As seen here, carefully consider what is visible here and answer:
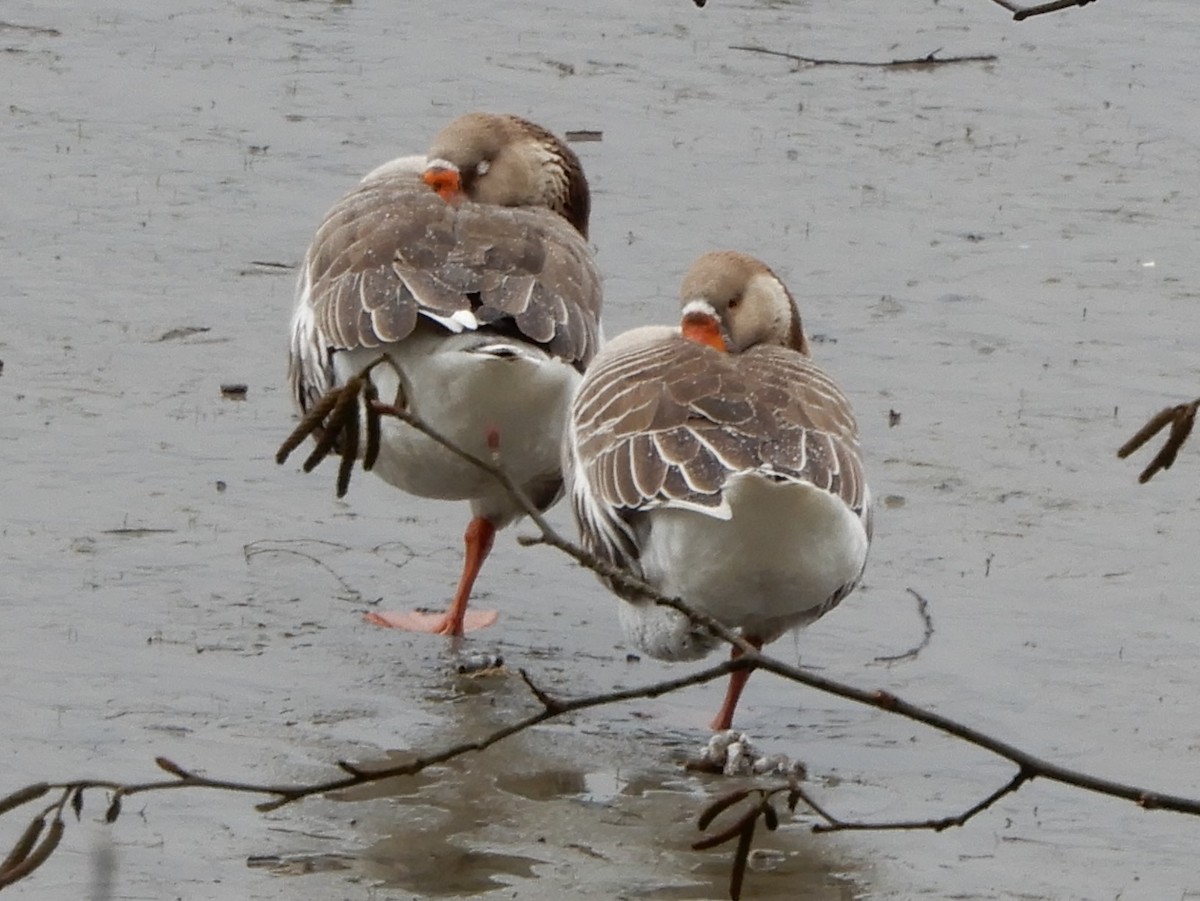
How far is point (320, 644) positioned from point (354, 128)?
4.26 m

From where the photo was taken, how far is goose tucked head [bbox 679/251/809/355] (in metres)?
5.25

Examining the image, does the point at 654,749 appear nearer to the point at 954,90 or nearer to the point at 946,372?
the point at 946,372

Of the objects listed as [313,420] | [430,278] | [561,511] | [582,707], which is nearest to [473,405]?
[430,278]

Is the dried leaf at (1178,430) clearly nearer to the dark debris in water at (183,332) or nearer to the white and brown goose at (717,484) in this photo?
the white and brown goose at (717,484)

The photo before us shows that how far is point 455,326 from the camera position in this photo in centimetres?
482

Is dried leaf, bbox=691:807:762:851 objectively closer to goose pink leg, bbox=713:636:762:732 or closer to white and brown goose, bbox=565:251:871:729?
white and brown goose, bbox=565:251:871:729

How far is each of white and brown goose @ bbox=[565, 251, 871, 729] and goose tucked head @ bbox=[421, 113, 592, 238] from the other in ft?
3.83

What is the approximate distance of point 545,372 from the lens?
4.93m

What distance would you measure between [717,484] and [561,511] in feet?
6.77

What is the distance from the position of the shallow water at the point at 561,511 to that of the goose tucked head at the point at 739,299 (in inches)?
29.7

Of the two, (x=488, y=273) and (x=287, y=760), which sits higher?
(x=488, y=273)

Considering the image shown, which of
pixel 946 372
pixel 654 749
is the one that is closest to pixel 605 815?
pixel 654 749

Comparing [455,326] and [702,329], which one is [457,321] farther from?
[702,329]

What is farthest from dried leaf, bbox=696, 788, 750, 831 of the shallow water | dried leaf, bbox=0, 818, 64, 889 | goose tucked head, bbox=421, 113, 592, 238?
goose tucked head, bbox=421, 113, 592, 238
